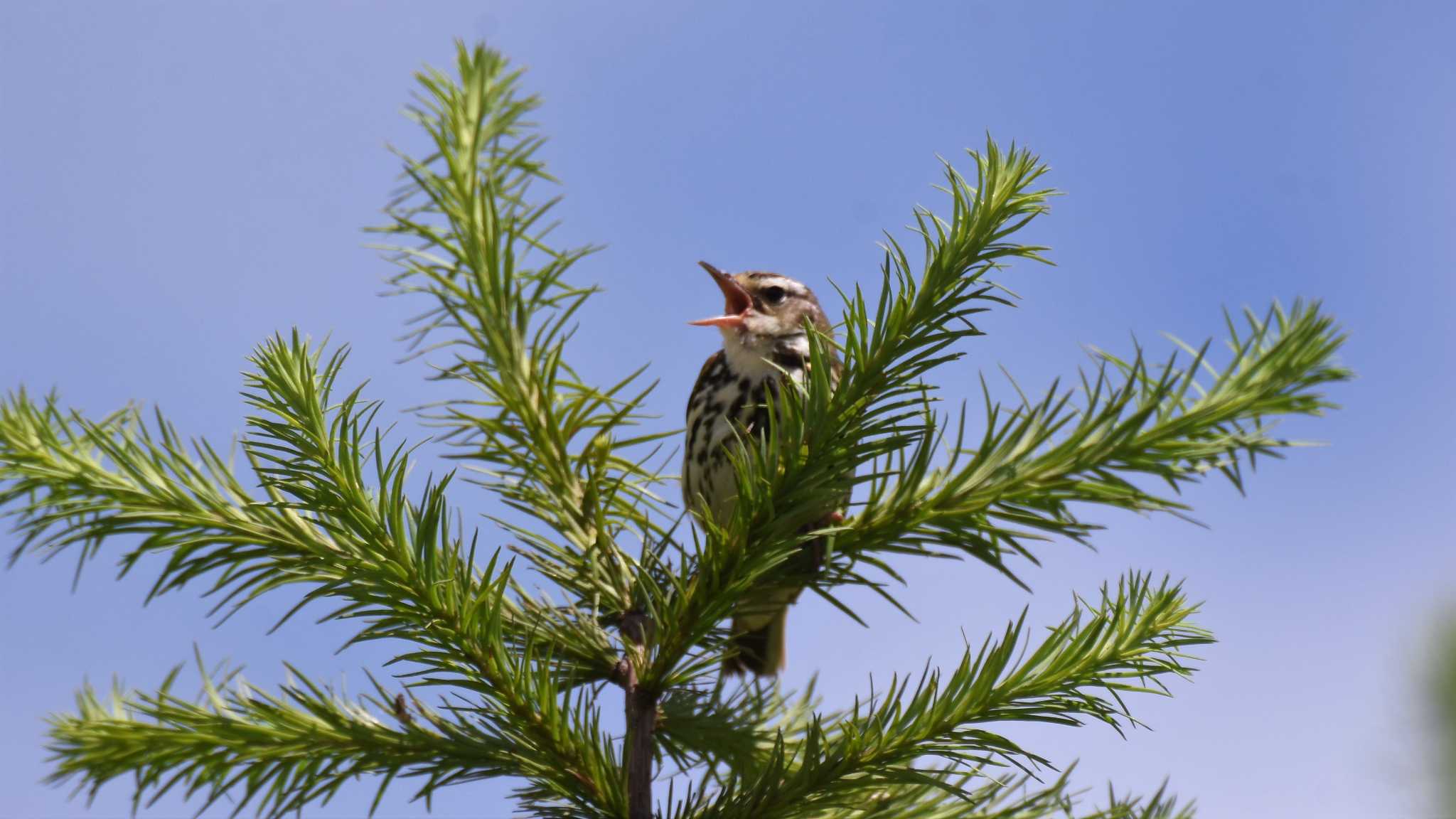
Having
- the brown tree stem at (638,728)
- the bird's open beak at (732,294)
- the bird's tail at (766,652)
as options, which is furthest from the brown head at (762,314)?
the brown tree stem at (638,728)

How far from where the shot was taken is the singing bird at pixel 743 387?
307 cm

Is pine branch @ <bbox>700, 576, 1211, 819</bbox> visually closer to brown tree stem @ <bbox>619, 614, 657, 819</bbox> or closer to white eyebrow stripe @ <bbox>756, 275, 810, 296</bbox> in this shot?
brown tree stem @ <bbox>619, 614, 657, 819</bbox>

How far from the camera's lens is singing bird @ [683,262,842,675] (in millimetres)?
3072

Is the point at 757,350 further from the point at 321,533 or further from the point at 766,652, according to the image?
the point at 321,533

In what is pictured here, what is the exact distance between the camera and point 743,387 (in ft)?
10.8

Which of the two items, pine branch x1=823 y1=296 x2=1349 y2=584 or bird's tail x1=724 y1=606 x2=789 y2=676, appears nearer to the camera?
pine branch x1=823 y1=296 x2=1349 y2=584

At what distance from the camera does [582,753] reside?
1.77 m

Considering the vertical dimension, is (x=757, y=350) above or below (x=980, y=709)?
above

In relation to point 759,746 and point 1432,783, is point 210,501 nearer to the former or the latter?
point 759,746

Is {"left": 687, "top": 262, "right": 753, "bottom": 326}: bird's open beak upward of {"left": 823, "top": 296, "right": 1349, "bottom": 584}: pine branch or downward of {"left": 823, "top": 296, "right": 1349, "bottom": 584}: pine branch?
upward


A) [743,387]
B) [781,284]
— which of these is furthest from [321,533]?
[781,284]

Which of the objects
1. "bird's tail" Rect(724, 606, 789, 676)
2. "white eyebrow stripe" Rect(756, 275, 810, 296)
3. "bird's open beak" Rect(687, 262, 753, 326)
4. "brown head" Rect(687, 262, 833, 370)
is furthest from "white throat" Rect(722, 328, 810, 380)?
"bird's tail" Rect(724, 606, 789, 676)

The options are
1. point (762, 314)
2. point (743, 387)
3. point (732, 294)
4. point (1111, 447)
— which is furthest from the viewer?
point (732, 294)

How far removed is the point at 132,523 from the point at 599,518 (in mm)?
730
